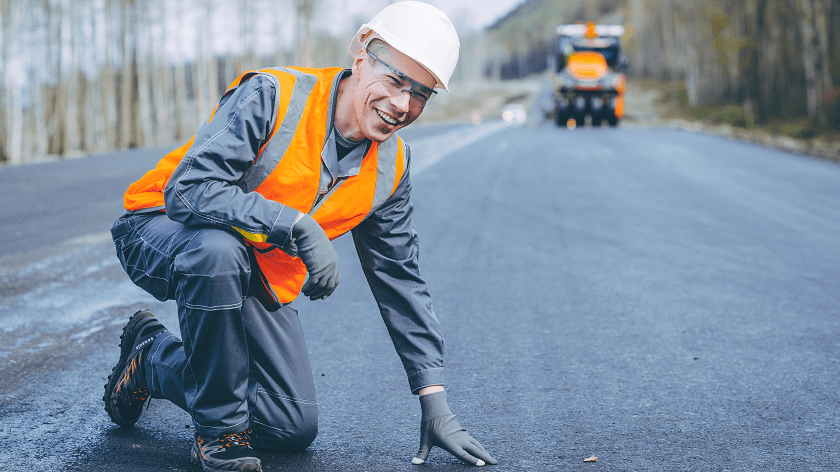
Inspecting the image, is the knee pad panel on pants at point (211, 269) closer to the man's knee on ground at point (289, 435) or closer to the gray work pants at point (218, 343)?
the gray work pants at point (218, 343)

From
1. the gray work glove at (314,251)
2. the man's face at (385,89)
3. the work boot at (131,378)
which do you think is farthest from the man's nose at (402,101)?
the work boot at (131,378)

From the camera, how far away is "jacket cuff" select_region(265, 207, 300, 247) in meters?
A: 2.31

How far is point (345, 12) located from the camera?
60531 mm

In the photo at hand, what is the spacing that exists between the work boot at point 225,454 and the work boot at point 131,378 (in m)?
0.43

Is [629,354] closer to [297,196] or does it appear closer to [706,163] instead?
[297,196]

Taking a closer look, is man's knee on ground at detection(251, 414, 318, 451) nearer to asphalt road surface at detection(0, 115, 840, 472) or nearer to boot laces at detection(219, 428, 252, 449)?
asphalt road surface at detection(0, 115, 840, 472)

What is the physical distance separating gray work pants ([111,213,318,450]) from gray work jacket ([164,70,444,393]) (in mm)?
123

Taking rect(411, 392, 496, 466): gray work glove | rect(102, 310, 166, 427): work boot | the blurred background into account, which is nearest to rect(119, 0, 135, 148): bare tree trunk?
the blurred background

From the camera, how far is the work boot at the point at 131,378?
2.82 meters

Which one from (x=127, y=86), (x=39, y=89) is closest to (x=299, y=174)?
(x=127, y=86)

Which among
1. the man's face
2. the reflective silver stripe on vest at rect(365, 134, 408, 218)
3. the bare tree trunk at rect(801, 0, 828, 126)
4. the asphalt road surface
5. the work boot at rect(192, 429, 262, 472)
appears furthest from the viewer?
the bare tree trunk at rect(801, 0, 828, 126)

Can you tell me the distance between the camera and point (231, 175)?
7.89 feet

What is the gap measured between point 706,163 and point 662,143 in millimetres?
5430

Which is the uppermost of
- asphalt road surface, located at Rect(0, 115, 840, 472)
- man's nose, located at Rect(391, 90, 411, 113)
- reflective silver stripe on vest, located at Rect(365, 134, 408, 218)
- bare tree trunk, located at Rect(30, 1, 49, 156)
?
man's nose, located at Rect(391, 90, 411, 113)
